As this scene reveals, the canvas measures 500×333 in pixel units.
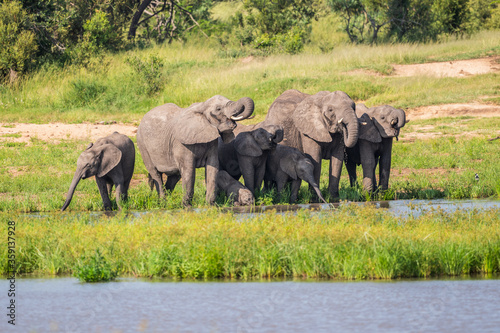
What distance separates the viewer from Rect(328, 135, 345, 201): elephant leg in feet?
46.0

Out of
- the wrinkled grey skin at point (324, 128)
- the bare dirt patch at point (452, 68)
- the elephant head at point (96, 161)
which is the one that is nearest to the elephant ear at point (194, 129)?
the elephant head at point (96, 161)

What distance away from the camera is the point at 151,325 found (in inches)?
261

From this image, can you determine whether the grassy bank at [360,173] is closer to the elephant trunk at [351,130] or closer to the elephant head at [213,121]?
the elephant head at [213,121]

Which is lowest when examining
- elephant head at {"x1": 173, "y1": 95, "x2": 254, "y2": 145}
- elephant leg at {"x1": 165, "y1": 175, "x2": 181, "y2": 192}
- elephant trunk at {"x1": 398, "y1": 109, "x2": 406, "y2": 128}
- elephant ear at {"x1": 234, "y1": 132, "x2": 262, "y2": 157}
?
elephant leg at {"x1": 165, "y1": 175, "x2": 181, "y2": 192}

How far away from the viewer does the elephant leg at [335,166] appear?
1403 cm

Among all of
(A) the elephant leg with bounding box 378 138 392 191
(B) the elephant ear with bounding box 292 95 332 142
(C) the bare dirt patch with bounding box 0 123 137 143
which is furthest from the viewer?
(C) the bare dirt patch with bounding box 0 123 137 143

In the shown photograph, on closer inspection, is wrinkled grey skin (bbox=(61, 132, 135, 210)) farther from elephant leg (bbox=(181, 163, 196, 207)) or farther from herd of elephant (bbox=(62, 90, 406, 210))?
elephant leg (bbox=(181, 163, 196, 207))

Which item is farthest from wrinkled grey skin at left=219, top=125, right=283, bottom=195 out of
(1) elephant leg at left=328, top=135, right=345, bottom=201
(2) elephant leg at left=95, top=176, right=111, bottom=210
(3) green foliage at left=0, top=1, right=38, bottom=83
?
(3) green foliage at left=0, top=1, right=38, bottom=83

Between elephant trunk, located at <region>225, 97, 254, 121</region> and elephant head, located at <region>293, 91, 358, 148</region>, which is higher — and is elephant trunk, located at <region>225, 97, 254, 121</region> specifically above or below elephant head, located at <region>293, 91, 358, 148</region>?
above

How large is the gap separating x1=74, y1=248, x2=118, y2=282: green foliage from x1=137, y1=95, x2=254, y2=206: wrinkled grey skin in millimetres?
4376

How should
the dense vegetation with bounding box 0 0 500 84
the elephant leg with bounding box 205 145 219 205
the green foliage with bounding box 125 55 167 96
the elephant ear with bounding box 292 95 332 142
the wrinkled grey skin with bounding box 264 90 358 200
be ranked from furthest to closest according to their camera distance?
the dense vegetation with bounding box 0 0 500 84, the green foliage with bounding box 125 55 167 96, the elephant ear with bounding box 292 95 332 142, the wrinkled grey skin with bounding box 264 90 358 200, the elephant leg with bounding box 205 145 219 205

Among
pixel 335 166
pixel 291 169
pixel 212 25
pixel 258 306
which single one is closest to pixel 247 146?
pixel 291 169

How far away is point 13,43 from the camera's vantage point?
29297mm

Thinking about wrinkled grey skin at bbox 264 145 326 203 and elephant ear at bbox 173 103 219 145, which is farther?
wrinkled grey skin at bbox 264 145 326 203
